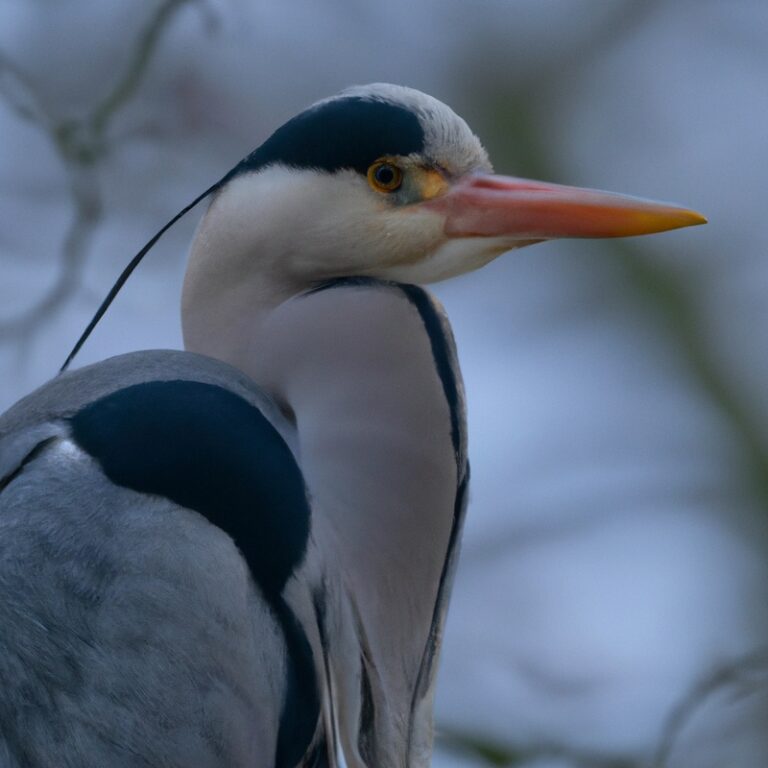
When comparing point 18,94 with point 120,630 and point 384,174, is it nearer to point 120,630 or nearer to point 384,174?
point 384,174

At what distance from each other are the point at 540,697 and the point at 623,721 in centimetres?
36

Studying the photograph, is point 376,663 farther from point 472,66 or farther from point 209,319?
point 472,66

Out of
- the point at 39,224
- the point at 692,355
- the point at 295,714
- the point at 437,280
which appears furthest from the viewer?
the point at 692,355

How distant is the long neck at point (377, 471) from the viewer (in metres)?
1.36

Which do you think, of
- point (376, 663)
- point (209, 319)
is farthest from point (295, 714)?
point (209, 319)

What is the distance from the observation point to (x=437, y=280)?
152 centimetres

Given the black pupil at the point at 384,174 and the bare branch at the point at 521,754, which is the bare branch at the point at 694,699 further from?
the black pupil at the point at 384,174

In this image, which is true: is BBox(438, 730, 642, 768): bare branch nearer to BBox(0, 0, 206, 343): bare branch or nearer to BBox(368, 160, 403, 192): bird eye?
BBox(0, 0, 206, 343): bare branch

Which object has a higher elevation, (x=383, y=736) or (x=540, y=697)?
(x=383, y=736)

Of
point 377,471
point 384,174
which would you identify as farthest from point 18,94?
point 377,471

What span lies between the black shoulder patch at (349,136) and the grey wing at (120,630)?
14.4 inches

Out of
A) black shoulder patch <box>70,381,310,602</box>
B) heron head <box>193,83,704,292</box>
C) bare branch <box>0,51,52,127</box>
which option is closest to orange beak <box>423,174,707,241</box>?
heron head <box>193,83,704,292</box>

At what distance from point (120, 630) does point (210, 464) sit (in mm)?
161

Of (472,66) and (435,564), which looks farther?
(472,66)
